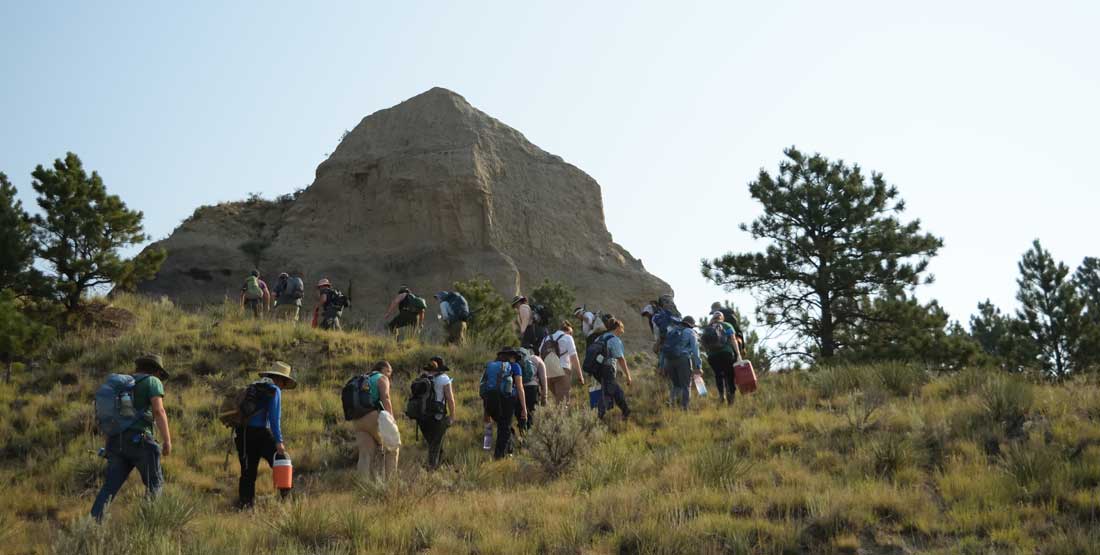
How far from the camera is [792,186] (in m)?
27.2

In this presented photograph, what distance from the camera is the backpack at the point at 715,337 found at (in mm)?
15250

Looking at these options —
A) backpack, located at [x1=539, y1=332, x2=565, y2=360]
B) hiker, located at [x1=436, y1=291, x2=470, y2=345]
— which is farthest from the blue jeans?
hiker, located at [x1=436, y1=291, x2=470, y2=345]

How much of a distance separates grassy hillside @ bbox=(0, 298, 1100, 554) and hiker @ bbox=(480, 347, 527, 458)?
0.42 meters

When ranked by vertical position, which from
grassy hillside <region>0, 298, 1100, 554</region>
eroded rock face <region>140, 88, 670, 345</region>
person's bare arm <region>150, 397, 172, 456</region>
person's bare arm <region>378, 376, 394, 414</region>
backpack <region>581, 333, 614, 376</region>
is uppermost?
eroded rock face <region>140, 88, 670, 345</region>

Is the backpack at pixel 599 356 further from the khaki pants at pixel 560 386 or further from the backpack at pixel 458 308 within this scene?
the backpack at pixel 458 308

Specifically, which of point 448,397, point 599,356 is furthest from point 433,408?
point 599,356

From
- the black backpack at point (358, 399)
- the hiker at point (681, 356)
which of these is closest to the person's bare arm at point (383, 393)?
the black backpack at point (358, 399)

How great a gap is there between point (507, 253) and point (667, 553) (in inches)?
1024

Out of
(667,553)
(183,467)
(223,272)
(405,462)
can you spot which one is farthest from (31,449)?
(223,272)

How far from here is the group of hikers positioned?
392 inches

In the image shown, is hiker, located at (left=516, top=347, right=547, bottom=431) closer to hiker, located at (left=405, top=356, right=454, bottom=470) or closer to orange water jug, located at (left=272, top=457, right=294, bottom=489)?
hiker, located at (left=405, top=356, right=454, bottom=470)

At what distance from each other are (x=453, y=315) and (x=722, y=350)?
725cm

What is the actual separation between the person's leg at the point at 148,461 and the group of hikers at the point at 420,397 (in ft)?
Answer: 0.03

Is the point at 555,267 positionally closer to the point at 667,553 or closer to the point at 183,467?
the point at 183,467
